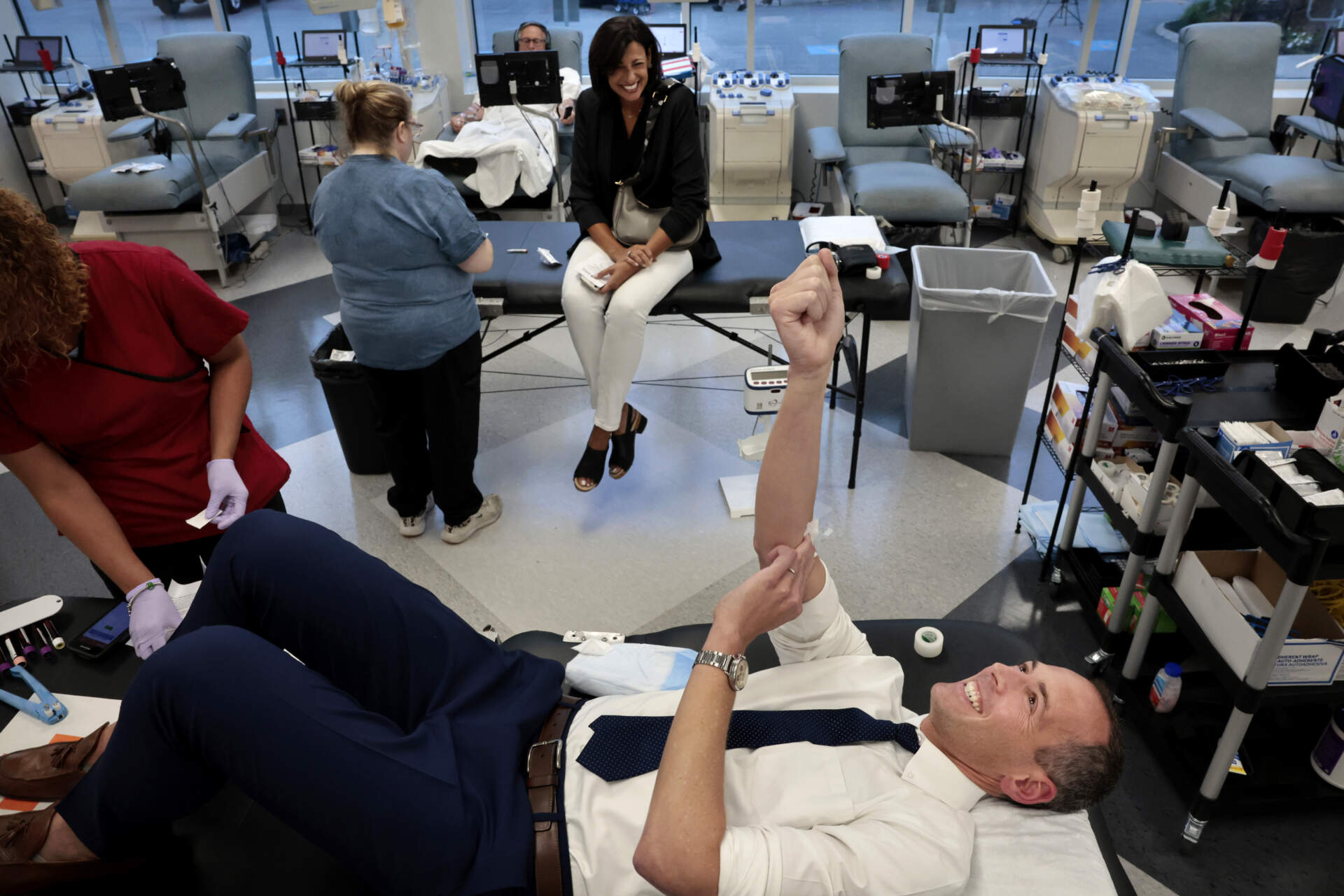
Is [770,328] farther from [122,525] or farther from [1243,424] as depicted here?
[122,525]

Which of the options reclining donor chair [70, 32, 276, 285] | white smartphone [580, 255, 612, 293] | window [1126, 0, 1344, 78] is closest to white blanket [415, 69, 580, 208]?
reclining donor chair [70, 32, 276, 285]

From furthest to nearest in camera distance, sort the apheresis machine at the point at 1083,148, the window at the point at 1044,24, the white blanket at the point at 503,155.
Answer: the window at the point at 1044,24
the apheresis machine at the point at 1083,148
the white blanket at the point at 503,155

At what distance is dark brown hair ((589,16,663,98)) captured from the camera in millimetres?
2416

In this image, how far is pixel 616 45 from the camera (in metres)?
2.42

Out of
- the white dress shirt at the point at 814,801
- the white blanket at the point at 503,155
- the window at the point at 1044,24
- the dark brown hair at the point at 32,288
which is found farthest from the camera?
the window at the point at 1044,24

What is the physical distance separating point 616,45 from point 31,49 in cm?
452

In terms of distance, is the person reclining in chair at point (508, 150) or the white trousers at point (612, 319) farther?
the person reclining in chair at point (508, 150)

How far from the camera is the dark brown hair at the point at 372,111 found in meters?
2.05

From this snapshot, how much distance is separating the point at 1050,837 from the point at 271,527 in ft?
4.17

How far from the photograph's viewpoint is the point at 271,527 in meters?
1.42

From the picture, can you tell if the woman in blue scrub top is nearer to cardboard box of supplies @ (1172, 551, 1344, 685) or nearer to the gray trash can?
the gray trash can

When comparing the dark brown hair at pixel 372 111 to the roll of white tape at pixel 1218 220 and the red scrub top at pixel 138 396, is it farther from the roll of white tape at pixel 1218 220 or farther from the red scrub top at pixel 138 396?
the roll of white tape at pixel 1218 220

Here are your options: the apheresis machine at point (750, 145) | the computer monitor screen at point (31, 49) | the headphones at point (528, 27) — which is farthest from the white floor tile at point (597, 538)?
the computer monitor screen at point (31, 49)

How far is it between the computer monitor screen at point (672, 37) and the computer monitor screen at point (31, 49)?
11.4 feet
